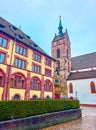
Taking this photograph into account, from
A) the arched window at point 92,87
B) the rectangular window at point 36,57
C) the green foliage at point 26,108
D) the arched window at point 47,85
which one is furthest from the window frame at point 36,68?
the arched window at point 92,87

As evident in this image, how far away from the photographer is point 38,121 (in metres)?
10.4

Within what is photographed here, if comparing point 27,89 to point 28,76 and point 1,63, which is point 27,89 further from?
point 1,63

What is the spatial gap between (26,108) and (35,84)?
16003 millimetres

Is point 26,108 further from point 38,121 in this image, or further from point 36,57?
point 36,57

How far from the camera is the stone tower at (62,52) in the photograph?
140ft

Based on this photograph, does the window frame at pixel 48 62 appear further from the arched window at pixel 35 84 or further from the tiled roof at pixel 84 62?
the tiled roof at pixel 84 62

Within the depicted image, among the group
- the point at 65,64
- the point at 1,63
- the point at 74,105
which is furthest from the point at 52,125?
the point at 65,64

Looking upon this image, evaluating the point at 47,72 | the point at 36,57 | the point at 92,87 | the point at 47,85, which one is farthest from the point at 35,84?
the point at 92,87

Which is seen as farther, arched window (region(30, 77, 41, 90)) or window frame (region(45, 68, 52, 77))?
window frame (region(45, 68, 52, 77))

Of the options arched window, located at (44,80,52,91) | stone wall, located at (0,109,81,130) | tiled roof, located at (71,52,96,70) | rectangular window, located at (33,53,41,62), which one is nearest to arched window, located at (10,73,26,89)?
rectangular window, located at (33,53,41,62)

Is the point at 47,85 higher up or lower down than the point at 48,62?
lower down

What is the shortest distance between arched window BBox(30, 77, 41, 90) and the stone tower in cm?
1638

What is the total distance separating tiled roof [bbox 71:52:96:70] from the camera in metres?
43.1

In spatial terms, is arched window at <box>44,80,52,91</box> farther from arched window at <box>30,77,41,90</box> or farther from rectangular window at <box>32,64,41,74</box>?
rectangular window at <box>32,64,41,74</box>
